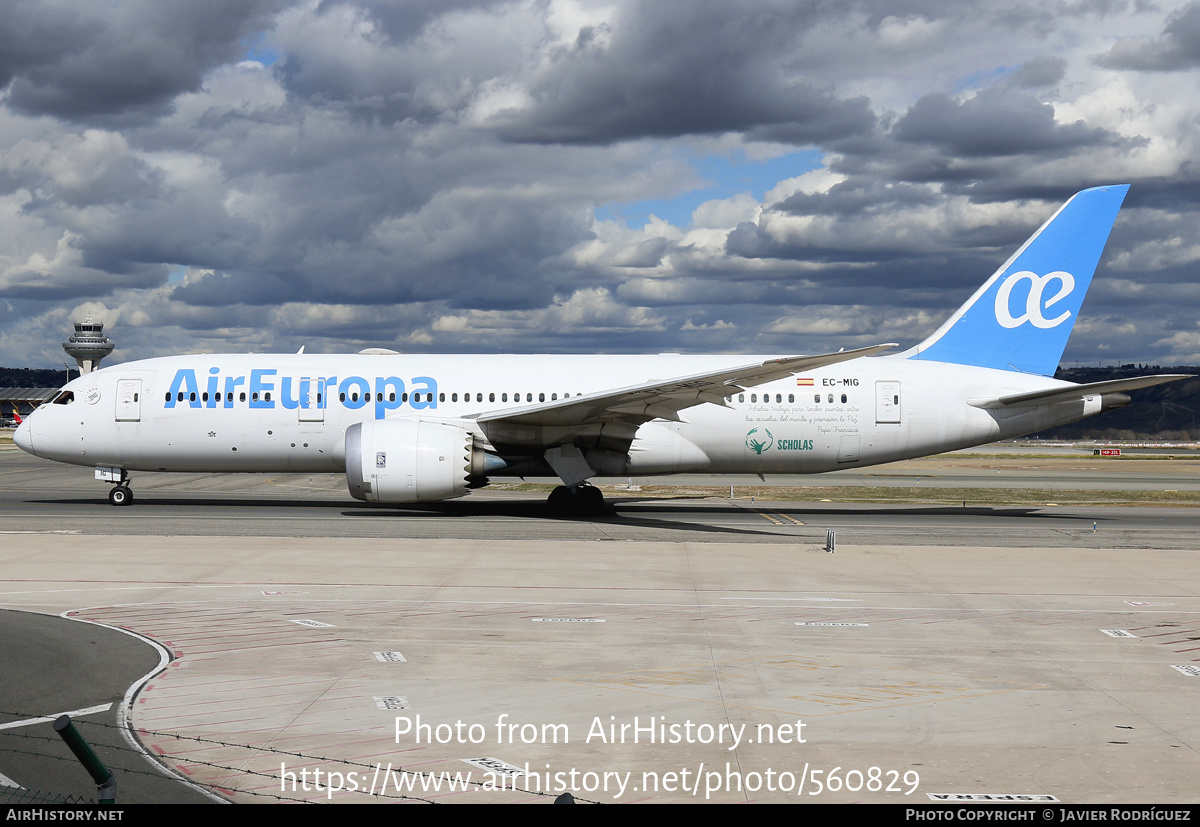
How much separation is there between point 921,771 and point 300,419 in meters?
23.1

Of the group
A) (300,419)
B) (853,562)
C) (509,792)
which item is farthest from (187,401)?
(509,792)

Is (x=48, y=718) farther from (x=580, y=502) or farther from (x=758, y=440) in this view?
(x=758, y=440)

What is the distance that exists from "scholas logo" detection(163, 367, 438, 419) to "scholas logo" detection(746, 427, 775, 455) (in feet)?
31.0

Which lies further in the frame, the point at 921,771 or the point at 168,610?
the point at 168,610

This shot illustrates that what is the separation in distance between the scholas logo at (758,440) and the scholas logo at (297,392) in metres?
9.44

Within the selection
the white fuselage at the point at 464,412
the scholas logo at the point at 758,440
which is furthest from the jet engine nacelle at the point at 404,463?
the scholas logo at the point at 758,440

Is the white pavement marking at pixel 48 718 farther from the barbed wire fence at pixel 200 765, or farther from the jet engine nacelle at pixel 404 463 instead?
the jet engine nacelle at pixel 404 463

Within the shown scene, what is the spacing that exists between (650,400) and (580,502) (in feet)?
14.9

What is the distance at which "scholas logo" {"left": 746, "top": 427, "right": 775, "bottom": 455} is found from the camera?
91.6 feet

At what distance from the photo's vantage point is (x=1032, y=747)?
7938 millimetres

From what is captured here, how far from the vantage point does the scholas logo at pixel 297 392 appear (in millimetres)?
27453

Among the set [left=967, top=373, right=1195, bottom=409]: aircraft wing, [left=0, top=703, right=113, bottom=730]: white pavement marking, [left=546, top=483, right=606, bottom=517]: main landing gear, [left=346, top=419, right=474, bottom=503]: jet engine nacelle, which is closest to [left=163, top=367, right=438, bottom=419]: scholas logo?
[left=346, top=419, right=474, bottom=503]: jet engine nacelle

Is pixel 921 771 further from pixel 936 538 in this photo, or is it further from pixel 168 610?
pixel 936 538
